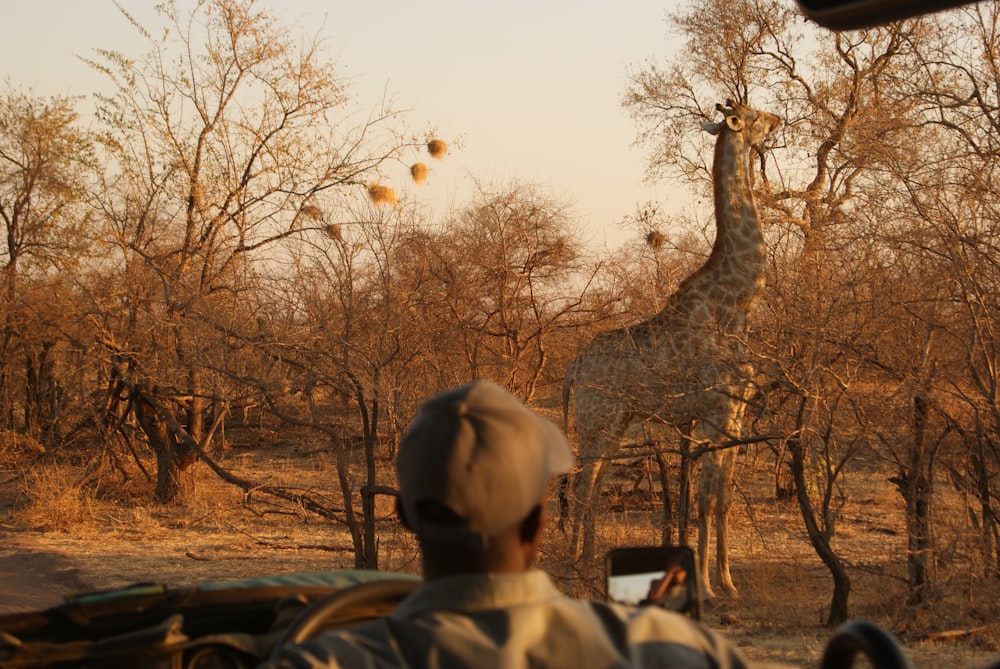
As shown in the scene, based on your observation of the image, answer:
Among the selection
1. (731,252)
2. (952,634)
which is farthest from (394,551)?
(952,634)

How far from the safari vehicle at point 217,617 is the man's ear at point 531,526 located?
20cm

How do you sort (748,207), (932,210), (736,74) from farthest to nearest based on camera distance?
(736,74) < (748,207) < (932,210)

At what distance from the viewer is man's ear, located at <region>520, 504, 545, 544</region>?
60.6 inches

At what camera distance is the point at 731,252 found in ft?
29.6

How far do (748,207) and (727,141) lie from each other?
1.93ft

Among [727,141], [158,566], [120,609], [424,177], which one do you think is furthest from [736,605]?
[120,609]

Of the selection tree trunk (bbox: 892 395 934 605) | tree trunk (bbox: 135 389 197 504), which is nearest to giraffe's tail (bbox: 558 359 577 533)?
tree trunk (bbox: 892 395 934 605)

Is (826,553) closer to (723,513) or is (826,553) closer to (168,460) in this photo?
(723,513)

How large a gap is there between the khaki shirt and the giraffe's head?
831 cm

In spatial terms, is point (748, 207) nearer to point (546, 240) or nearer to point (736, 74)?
point (546, 240)

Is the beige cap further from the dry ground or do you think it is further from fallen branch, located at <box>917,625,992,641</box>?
fallen branch, located at <box>917,625,992,641</box>

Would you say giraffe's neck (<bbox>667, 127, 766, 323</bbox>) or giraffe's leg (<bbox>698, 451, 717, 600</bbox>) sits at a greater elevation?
giraffe's neck (<bbox>667, 127, 766, 323</bbox>)

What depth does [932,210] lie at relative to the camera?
676 cm

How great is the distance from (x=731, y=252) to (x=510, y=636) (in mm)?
7890
